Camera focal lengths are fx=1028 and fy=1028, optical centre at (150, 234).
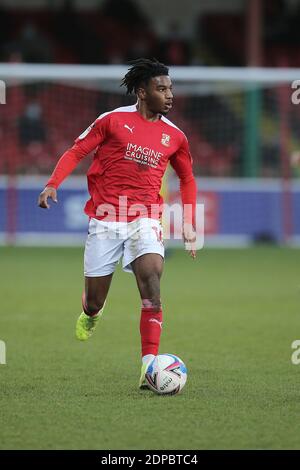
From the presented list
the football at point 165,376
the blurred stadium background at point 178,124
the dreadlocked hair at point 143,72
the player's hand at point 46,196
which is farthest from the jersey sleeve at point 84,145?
the blurred stadium background at point 178,124

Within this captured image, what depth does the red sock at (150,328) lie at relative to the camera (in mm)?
7055

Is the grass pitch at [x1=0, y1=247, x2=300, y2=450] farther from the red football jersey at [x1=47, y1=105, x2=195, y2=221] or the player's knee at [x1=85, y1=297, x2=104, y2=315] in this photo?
the red football jersey at [x1=47, y1=105, x2=195, y2=221]

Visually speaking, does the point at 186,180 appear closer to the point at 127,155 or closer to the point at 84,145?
the point at 127,155

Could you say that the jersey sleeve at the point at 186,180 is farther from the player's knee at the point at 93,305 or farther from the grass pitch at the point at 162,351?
the grass pitch at the point at 162,351

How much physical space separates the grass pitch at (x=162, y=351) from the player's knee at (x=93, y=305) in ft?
1.57

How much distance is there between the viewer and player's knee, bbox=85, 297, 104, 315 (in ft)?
24.7

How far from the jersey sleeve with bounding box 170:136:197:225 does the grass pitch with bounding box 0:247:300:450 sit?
1.22m

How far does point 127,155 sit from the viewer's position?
732cm

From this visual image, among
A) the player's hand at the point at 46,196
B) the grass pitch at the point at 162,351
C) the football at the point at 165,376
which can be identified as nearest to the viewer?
the grass pitch at the point at 162,351

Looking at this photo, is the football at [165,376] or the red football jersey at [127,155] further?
the red football jersey at [127,155]

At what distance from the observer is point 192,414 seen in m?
6.09

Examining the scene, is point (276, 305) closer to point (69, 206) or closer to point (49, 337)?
point (49, 337)

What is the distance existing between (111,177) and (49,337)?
262 centimetres
